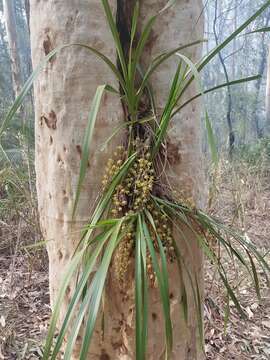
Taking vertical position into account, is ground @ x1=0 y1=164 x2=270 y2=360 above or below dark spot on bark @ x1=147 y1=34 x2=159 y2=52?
below

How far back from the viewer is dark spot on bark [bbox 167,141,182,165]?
2.57 ft

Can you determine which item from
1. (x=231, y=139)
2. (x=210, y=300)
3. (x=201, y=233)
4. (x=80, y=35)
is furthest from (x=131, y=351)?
(x=231, y=139)

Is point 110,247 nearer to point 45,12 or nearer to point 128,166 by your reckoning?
point 128,166

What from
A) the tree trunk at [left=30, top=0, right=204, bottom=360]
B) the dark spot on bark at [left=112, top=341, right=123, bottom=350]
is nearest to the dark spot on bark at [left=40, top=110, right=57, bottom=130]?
the tree trunk at [left=30, top=0, right=204, bottom=360]

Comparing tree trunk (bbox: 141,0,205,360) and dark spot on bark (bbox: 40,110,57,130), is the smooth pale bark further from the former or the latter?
tree trunk (bbox: 141,0,205,360)

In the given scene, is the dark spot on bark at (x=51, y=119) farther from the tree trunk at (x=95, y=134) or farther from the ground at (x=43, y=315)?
the ground at (x=43, y=315)

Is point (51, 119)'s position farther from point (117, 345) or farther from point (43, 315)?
point (43, 315)

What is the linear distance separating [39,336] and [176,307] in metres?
0.93

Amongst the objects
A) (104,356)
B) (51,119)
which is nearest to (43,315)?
(104,356)

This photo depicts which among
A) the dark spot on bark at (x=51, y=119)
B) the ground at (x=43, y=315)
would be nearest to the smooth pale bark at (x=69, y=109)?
the dark spot on bark at (x=51, y=119)

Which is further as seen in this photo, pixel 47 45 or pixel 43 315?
pixel 43 315

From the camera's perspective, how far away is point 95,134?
0.74 m

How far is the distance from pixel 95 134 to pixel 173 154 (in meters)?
0.20

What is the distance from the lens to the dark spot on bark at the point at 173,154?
2.57 feet
